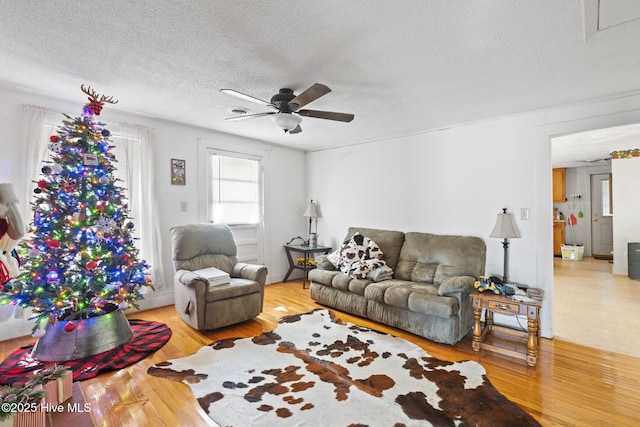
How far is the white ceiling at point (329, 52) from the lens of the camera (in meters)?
1.70

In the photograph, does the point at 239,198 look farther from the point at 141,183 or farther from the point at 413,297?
the point at 413,297

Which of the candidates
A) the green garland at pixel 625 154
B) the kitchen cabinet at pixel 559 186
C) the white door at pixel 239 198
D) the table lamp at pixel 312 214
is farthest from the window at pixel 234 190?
the kitchen cabinet at pixel 559 186

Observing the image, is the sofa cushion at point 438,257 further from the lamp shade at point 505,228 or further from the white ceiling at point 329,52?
the white ceiling at point 329,52

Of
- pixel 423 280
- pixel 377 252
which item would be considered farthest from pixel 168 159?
pixel 423 280

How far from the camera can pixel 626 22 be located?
5.74 feet

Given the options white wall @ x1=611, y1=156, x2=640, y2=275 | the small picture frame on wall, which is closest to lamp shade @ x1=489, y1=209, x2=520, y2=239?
the small picture frame on wall

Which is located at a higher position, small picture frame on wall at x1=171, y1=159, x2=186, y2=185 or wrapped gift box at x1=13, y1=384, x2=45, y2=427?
small picture frame on wall at x1=171, y1=159, x2=186, y2=185

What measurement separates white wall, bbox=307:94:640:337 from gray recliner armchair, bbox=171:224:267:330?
2.12 metres

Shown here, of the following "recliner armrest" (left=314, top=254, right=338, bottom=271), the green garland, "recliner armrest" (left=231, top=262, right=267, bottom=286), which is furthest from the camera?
the green garland

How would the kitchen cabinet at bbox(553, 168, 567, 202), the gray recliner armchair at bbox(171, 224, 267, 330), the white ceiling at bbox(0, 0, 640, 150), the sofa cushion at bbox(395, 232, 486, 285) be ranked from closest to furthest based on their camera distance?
the white ceiling at bbox(0, 0, 640, 150) < the gray recliner armchair at bbox(171, 224, 267, 330) < the sofa cushion at bbox(395, 232, 486, 285) < the kitchen cabinet at bbox(553, 168, 567, 202)

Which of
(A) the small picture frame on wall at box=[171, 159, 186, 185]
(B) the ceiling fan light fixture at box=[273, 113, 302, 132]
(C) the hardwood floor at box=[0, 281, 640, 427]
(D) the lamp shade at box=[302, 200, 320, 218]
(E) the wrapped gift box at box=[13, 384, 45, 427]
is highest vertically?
(B) the ceiling fan light fixture at box=[273, 113, 302, 132]

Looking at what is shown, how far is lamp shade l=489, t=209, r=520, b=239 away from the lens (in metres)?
3.21

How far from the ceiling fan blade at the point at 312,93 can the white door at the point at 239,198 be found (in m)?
2.47

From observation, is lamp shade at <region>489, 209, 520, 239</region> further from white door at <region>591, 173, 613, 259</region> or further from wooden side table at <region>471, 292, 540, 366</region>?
white door at <region>591, 173, 613, 259</region>
